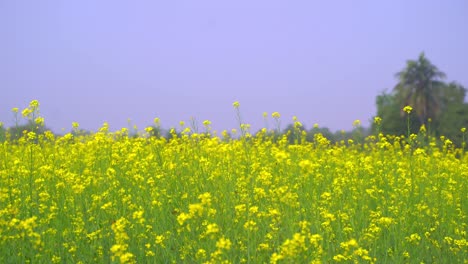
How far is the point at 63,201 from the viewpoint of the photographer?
628 cm

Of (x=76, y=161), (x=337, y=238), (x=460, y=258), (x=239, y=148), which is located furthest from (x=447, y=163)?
(x=76, y=161)

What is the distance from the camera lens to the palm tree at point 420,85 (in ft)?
125

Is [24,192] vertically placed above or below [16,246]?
above

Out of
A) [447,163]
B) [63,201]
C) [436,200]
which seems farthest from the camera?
[447,163]

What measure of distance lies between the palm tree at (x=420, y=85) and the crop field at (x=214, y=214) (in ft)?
103

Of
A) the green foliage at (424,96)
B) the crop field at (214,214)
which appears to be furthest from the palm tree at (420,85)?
the crop field at (214,214)

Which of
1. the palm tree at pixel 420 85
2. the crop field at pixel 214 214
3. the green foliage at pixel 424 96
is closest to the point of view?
the crop field at pixel 214 214

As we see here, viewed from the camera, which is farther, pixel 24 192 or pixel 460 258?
pixel 24 192

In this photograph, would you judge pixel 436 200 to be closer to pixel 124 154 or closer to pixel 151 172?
pixel 151 172

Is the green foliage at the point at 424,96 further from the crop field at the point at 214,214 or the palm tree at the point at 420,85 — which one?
the crop field at the point at 214,214

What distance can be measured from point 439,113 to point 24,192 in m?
33.8

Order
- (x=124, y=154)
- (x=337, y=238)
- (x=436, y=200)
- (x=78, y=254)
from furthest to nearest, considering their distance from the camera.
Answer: (x=124, y=154) → (x=436, y=200) → (x=337, y=238) → (x=78, y=254)

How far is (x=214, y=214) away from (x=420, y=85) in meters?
36.9

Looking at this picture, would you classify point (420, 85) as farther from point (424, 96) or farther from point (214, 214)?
point (214, 214)
